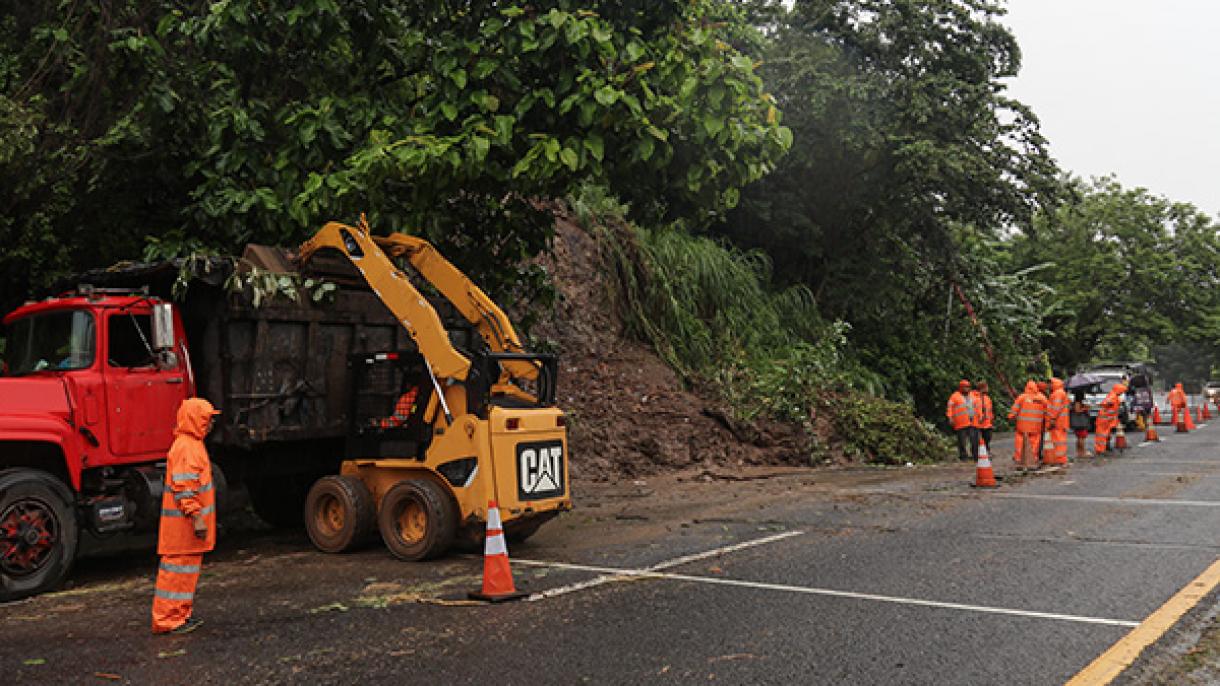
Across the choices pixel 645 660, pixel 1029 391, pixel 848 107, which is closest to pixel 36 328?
pixel 645 660

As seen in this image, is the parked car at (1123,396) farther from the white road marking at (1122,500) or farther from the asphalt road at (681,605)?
the asphalt road at (681,605)

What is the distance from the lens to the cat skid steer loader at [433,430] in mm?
8188

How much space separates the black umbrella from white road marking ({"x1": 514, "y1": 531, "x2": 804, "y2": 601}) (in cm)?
1916

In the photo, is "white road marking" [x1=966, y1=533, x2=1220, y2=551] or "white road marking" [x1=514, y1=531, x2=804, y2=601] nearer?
"white road marking" [x1=514, y1=531, x2=804, y2=601]

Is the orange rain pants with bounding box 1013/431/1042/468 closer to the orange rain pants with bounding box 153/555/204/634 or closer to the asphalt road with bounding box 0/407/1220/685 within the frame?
the asphalt road with bounding box 0/407/1220/685

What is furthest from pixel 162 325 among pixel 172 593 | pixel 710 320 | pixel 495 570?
pixel 710 320

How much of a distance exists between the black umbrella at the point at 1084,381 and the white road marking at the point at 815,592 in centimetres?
2102

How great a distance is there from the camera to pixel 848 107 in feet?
78.4

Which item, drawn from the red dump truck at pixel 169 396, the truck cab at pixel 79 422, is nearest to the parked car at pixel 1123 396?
the red dump truck at pixel 169 396

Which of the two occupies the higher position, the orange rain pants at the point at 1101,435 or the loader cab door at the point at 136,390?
the loader cab door at the point at 136,390

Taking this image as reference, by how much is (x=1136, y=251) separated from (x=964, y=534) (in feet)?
137

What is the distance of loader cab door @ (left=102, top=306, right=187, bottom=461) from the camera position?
807cm

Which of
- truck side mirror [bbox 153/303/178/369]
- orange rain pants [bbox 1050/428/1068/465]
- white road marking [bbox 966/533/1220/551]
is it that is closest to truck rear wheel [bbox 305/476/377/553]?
truck side mirror [bbox 153/303/178/369]

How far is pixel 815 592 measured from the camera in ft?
23.0
